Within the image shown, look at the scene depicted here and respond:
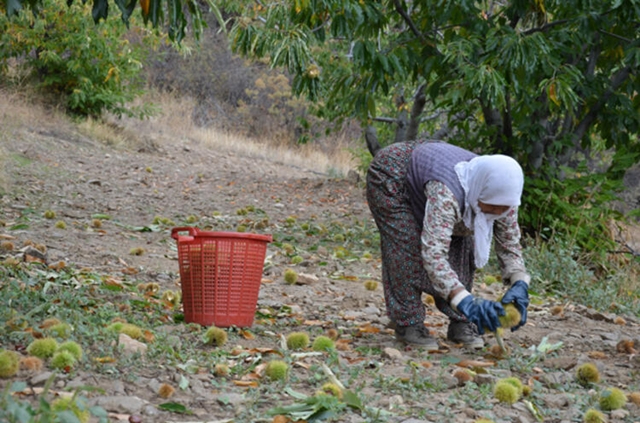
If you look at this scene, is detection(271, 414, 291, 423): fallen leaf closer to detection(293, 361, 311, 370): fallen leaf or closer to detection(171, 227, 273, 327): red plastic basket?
detection(293, 361, 311, 370): fallen leaf

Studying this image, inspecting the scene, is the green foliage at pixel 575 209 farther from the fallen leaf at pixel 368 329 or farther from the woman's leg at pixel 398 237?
the woman's leg at pixel 398 237

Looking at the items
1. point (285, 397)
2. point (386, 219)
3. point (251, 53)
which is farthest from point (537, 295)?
point (285, 397)

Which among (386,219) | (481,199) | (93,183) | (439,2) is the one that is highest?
(439,2)

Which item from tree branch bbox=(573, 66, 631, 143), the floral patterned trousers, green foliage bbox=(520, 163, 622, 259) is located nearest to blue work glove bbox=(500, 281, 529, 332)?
the floral patterned trousers

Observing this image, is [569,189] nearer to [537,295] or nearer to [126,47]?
[537,295]

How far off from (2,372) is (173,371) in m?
0.57

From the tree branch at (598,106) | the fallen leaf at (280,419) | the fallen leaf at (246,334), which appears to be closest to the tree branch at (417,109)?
the tree branch at (598,106)

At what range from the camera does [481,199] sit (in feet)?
9.91

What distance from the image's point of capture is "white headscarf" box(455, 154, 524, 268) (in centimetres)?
294

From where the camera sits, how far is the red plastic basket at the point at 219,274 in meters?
3.20

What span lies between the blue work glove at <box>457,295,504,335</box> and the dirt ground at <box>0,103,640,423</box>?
0.19 metres

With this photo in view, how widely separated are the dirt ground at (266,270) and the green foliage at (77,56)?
0.79 m

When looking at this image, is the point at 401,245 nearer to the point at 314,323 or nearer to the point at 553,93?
the point at 314,323

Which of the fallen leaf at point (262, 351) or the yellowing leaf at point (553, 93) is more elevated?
the yellowing leaf at point (553, 93)
